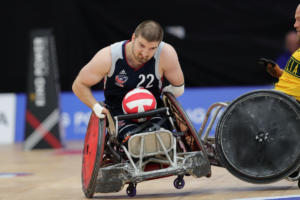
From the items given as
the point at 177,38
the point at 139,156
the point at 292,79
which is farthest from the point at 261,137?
the point at 177,38

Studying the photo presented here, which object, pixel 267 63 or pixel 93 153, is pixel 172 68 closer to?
pixel 267 63

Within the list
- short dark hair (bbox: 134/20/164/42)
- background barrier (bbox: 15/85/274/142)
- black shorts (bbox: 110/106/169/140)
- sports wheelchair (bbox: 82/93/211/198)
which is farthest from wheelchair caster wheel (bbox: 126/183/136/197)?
background barrier (bbox: 15/85/274/142)

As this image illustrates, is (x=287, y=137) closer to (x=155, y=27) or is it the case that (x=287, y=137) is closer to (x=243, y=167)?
(x=243, y=167)

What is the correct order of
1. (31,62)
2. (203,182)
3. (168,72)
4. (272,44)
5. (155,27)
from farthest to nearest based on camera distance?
(272,44), (31,62), (203,182), (168,72), (155,27)

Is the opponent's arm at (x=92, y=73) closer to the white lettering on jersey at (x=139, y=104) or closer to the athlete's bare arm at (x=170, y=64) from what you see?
the white lettering on jersey at (x=139, y=104)

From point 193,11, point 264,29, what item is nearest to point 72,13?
point 193,11

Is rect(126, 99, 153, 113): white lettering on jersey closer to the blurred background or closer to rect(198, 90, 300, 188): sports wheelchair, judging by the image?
rect(198, 90, 300, 188): sports wheelchair

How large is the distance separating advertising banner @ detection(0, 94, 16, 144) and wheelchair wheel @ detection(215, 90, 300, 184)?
6.62m

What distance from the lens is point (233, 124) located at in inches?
150

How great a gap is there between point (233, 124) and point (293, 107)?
18.9 inches

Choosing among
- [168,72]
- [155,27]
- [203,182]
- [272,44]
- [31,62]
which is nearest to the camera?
[155,27]

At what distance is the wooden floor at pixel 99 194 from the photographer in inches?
152

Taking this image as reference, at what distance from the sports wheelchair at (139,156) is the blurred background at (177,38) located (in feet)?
17.0

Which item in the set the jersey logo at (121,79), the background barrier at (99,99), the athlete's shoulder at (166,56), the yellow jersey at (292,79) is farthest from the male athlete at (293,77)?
the background barrier at (99,99)
